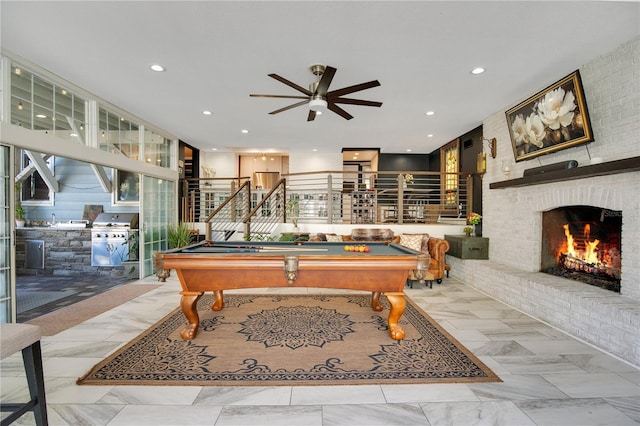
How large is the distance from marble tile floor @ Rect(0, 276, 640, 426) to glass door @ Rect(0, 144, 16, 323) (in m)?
0.91

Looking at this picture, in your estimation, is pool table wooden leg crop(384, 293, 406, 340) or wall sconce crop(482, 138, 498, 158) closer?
pool table wooden leg crop(384, 293, 406, 340)

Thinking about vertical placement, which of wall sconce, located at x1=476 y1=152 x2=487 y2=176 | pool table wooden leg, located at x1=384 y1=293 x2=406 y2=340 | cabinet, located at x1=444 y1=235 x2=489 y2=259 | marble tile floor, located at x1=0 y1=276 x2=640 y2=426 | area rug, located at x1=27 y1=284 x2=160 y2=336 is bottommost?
area rug, located at x1=27 y1=284 x2=160 y2=336

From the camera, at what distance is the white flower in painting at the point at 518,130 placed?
15.2ft

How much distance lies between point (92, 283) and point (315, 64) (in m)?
5.82

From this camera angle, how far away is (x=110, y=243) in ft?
22.1

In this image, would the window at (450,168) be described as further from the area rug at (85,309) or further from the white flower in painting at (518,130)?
the area rug at (85,309)

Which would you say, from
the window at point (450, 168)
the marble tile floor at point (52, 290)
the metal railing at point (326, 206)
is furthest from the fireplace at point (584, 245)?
the marble tile floor at point (52, 290)

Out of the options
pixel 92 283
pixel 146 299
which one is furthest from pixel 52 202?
pixel 146 299

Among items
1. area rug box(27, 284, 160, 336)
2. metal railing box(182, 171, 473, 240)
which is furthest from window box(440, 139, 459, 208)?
area rug box(27, 284, 160, 336)

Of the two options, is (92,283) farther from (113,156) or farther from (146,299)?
(113,156)

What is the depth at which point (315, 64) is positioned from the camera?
3.73m

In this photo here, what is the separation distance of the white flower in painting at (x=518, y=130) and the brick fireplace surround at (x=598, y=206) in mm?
374

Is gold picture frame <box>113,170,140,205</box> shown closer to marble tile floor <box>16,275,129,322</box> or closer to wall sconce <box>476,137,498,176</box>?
marble tile floor <box>16,275,129,322</box>

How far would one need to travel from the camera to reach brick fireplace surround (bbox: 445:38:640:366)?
304 centimetres
